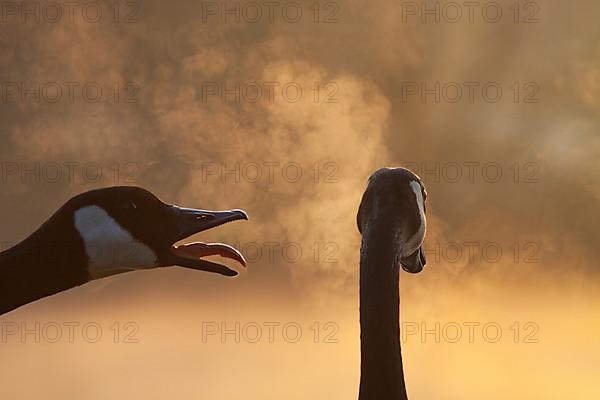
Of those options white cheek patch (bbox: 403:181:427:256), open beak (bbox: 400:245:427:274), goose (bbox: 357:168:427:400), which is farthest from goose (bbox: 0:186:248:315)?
open beak (bbox: 400:245:427:274)

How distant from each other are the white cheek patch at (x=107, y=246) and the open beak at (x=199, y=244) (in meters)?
0.39

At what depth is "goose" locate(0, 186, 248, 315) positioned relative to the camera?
353 inches

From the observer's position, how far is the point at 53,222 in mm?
8961

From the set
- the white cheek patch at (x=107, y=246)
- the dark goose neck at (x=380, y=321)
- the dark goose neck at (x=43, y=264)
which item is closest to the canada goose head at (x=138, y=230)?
the white cheek patch at (x=107, y=246)

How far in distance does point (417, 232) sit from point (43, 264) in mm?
4711

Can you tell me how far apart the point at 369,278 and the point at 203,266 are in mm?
2635

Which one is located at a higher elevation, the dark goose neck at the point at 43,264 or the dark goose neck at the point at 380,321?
the dark goose neck at the point at 43,264

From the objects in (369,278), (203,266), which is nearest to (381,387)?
(369,278)

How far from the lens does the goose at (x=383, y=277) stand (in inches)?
309

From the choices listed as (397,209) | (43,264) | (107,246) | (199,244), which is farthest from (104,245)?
(397,209)

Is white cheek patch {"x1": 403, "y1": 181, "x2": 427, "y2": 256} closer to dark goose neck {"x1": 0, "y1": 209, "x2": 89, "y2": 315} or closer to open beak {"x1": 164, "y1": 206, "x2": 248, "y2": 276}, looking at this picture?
open beak {"x1": 164, "y1": 206, "x2": 248, "y2": 276}

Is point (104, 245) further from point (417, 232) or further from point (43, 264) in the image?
point (417, 232)

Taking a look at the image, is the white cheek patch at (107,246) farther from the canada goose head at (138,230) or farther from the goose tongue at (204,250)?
the goose tongue at (204,250)

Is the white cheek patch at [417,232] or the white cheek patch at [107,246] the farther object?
the white cheek patch at [107,246]
